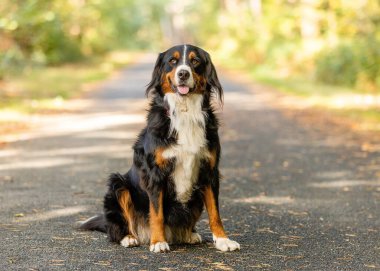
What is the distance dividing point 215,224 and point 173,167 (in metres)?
0.63

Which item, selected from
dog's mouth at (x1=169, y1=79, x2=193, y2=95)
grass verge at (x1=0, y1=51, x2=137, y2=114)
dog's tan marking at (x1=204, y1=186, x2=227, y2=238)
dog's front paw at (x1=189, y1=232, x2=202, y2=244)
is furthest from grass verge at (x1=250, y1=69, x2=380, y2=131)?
dog's mouth at (x1=169, y1=79, x2=193, y2=95)

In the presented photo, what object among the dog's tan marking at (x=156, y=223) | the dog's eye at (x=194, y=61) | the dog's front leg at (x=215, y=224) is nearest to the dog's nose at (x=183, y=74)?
the dog's eye at (x=194, y=61)

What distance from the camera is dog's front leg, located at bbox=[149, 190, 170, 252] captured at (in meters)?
5.25

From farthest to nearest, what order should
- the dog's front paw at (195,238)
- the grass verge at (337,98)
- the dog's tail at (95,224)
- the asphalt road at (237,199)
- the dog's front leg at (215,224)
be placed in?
the grass verge at (337,98) < the dog's tail at (95,224) < the dog's front paw at (195,238) < the dog's front leg at (215,224) < the asphalt road at (237,199)

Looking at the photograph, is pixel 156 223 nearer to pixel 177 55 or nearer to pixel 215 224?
pixel 215 224

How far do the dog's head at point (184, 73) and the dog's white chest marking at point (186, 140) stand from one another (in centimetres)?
9

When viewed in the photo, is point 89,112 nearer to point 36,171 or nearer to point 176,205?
point 36,171

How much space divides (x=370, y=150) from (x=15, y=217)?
283 inches

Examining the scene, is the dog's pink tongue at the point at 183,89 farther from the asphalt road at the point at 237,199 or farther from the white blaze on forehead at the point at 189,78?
the asphalt road at the point at 237,199

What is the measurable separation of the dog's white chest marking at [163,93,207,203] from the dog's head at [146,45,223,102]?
9cm

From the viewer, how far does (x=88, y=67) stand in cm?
3666

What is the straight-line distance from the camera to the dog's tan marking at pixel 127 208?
545 centimetres

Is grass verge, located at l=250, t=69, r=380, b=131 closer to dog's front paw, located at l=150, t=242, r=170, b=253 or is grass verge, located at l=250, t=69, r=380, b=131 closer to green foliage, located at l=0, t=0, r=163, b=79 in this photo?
green foliage, located at l=0, t=0, r=163, b=79

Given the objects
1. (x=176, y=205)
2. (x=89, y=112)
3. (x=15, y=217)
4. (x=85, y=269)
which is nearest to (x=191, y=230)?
(x=176, y=205)
